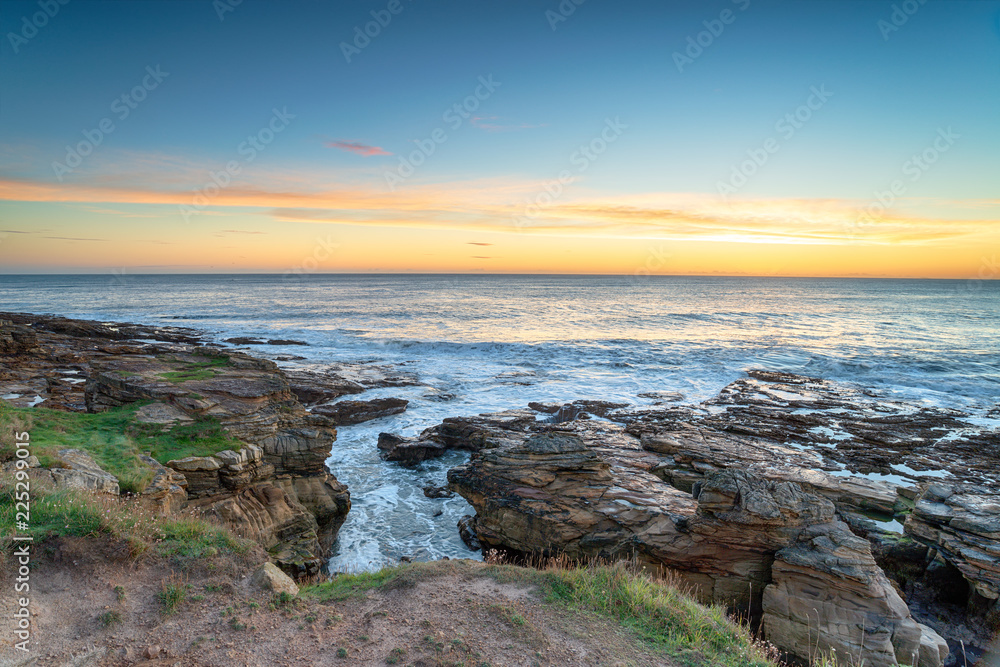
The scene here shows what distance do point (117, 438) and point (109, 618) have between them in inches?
225

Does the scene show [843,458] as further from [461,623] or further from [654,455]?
[461,623]

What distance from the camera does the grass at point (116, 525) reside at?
6836mm

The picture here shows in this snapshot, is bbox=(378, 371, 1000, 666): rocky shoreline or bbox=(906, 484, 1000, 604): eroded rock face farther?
bbox=(906, 484, 1000, 604): eroded rock face

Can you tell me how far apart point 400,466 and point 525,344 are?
2559cm

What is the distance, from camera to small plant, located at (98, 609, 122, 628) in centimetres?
579

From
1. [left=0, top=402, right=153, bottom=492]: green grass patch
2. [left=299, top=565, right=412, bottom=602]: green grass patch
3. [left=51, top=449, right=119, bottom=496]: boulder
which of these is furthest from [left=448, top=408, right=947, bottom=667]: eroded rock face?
[left=51, top=449, right=119, bottom=496]: boulder

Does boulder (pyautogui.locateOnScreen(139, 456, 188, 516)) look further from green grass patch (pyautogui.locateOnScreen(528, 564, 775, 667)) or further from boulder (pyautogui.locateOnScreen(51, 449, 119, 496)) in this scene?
green grass patch (pyautogui.locateOnScreen(528, 564, 775, 667))

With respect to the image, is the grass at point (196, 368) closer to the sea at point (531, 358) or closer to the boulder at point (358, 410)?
the sea at point (531, 358)

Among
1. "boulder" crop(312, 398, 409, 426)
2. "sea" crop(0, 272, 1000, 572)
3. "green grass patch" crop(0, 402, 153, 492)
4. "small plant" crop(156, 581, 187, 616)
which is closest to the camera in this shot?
"small plant" crop(156, 581, 187, 616)

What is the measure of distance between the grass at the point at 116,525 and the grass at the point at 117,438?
1086 millimetres

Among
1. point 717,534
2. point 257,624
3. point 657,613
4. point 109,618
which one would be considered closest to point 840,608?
point 717,534

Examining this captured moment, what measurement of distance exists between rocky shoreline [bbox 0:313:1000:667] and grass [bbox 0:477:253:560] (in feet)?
2.60

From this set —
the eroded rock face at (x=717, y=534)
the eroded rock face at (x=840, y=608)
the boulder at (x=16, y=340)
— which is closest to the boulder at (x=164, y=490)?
the eroded rock face at (x=717, y=534)

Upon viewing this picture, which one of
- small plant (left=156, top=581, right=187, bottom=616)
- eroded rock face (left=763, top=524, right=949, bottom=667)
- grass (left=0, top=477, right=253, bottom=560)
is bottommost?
eroded rock face (left=763, top=524, right=949, bottom=667)
